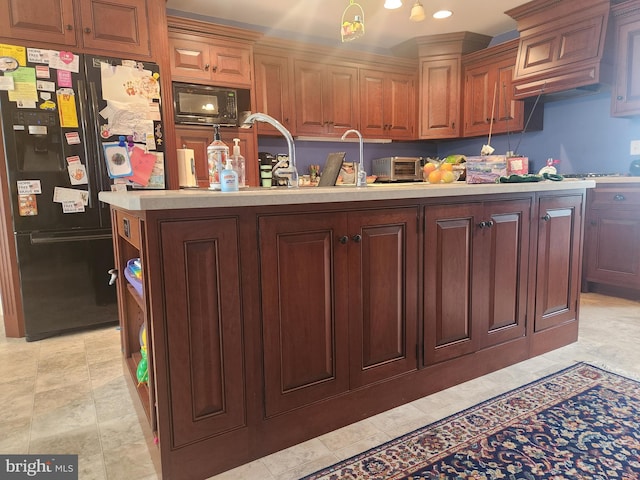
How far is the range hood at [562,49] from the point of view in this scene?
3.28 meters

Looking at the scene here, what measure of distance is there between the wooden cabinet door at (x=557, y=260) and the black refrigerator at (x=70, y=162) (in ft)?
8.12

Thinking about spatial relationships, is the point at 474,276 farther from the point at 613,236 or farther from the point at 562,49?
the point at 562,49

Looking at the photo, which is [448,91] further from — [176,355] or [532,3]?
[176,355]

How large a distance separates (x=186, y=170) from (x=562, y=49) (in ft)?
10.5

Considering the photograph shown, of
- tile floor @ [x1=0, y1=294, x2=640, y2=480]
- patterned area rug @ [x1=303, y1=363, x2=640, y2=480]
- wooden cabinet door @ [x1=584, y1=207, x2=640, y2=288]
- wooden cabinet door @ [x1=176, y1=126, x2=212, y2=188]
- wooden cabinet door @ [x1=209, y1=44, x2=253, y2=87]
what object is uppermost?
wooden cabinet door @ [x1=209, y1=44, x2=253, y2=87]

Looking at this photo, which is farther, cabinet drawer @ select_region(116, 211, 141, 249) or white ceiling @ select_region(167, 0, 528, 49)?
white ceiling @ select_region(167, 0, 528, 49)

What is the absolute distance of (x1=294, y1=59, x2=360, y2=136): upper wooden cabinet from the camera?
411 centimetres

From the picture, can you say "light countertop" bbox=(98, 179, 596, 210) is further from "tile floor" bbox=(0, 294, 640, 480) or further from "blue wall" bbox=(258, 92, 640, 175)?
"blue wall" bbox=(258, 92, 640, 175)

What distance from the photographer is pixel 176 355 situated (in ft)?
4.22

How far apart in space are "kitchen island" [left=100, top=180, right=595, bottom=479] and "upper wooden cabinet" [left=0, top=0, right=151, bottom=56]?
153cm

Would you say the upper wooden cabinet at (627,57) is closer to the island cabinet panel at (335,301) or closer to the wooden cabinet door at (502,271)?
the wooden cabinet door at (502,271)

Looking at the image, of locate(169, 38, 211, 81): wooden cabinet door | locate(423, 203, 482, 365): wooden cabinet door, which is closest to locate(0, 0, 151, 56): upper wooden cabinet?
locate(169, 38, 211, 81): wooden cabinet door

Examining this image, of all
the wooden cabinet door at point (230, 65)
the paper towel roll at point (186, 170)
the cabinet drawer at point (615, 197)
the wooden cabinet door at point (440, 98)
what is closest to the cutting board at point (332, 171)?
the paper towel roll at point (186, 170)

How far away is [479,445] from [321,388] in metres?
0.59
